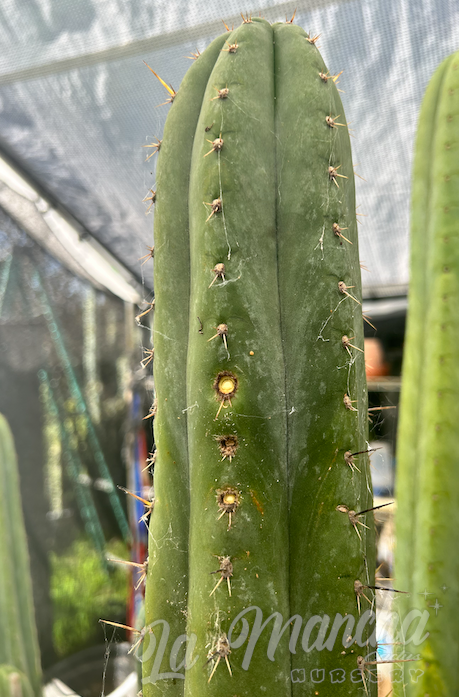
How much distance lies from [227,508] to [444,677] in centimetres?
69

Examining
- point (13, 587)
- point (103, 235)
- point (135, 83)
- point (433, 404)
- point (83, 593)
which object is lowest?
point (83, 593)

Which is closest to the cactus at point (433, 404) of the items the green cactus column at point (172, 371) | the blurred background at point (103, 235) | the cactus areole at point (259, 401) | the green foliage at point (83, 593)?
the blurred background at point (103, 235)

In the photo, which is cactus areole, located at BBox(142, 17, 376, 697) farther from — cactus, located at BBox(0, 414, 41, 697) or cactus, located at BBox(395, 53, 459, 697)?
cactus, located at BBox(0, 414, 41, 697)

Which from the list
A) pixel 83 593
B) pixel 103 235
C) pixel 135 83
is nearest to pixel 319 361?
pixel 135 83

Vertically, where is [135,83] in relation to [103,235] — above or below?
above

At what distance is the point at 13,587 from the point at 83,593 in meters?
1.44

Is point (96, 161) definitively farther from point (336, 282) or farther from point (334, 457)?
point (334, 457)

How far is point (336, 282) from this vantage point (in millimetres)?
592

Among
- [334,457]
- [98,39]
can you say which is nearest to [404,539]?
[334,457]

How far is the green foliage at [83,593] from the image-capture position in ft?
8.11

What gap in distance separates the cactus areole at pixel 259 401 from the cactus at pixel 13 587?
1004 millimetres

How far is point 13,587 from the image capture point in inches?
55.7

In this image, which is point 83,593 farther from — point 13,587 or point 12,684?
point 12,684

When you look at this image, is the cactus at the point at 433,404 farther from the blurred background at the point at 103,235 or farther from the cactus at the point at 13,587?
the cactus at the point at 13,587
